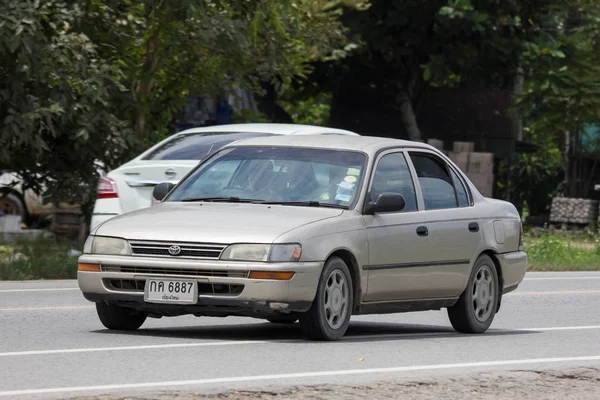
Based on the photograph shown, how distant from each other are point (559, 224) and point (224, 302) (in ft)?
96.8

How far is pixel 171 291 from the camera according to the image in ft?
32.7

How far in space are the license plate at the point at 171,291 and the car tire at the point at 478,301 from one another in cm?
286

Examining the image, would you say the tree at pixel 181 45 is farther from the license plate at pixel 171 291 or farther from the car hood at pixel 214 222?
the license plate at pixel 171 291

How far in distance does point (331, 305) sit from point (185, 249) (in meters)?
1.11

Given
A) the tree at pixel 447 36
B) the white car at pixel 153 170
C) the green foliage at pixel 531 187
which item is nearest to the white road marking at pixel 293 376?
the white car at pixel 153 170

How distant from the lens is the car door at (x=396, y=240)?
428 inches

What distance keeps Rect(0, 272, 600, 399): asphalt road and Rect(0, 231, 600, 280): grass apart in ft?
10.5

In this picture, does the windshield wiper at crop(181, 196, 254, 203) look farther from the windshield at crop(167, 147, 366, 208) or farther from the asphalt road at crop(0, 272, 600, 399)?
the asphalt road at crop(0, 272, 600, 399)

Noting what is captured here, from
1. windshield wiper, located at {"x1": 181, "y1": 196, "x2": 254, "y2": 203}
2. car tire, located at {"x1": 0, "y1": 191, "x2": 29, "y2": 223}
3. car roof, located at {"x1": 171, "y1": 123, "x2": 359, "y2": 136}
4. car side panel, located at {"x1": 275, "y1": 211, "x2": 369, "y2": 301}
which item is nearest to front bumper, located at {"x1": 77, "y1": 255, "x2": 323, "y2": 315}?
car side panel, located at {"x1": 275, "y1": 211, "x2": 369, "y2": 301}

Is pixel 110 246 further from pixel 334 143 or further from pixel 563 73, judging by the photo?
pixel 563 73

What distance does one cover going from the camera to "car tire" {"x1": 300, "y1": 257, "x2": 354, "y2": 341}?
10148mm

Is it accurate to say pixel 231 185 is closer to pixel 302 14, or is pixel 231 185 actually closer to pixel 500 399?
pixel 500 399

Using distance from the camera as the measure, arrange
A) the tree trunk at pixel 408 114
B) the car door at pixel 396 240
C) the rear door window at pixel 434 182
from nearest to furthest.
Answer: the car door at pixel 396 240 → the rear door window at pixel 434 182 → the tree trunk at pixel 408 114

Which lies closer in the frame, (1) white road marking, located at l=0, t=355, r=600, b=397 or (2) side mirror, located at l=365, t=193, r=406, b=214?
(1) white road marking, located at l=0, t=355, r=600, b=397
